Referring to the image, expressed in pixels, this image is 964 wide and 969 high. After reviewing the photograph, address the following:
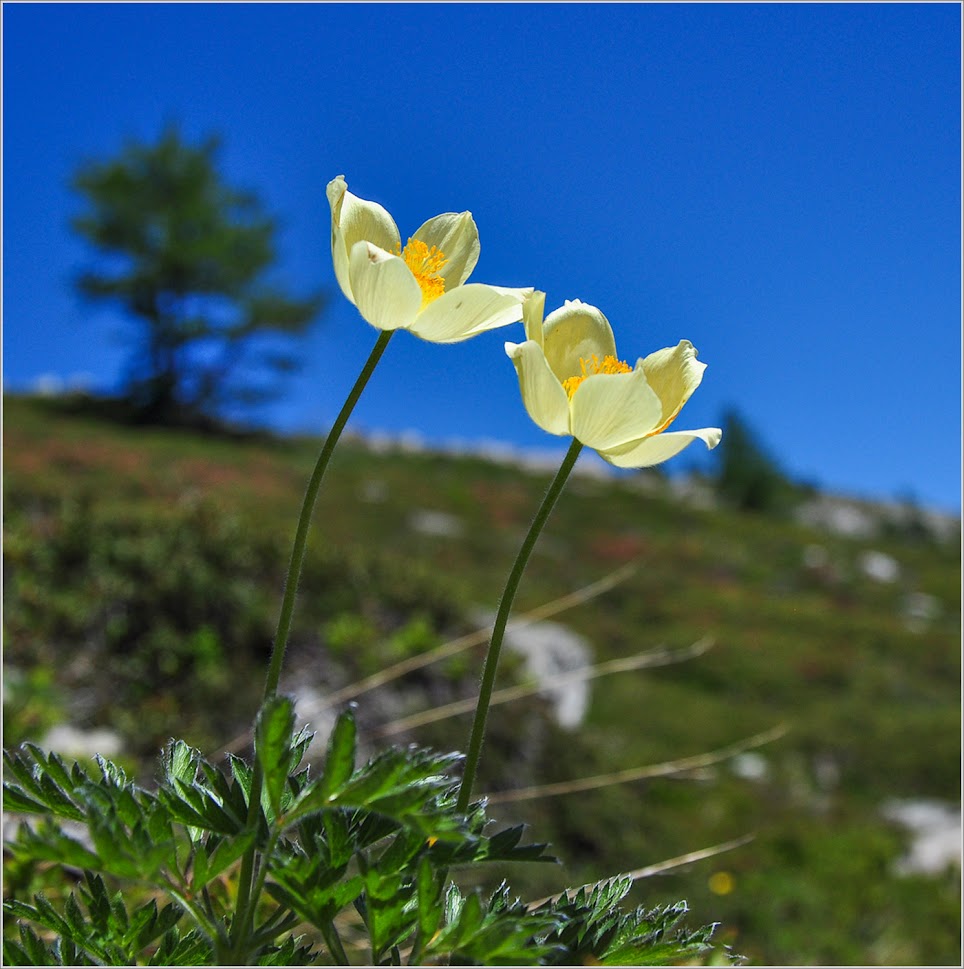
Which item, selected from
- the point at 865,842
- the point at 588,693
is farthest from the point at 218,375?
the point at 865,842

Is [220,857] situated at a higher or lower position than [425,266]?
lower

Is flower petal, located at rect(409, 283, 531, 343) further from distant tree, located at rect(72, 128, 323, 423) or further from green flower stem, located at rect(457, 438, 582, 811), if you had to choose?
distant tree, located at rect(72, 128, 323, 423)

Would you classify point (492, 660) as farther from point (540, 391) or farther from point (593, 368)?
point (593, 368)

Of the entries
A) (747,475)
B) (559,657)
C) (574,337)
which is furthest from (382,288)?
(747,475)

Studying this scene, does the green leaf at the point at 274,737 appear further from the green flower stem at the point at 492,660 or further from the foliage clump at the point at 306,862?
the green flower stem at the point at 492,660

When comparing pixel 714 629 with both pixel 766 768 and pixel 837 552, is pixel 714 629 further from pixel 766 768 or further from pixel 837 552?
pixel 837 552

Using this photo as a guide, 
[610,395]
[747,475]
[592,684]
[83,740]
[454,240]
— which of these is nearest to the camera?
[610,395]
